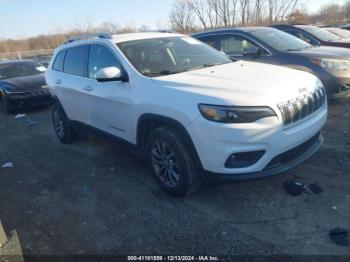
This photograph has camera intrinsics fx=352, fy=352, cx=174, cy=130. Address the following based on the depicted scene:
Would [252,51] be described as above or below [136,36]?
below

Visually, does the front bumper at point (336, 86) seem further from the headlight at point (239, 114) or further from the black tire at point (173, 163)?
the black tire at point (173, 163)

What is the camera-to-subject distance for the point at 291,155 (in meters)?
3.51

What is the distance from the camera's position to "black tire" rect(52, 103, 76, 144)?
618cm

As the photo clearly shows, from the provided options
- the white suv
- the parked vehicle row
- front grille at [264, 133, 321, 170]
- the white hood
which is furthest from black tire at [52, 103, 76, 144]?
front grille at [264, 133, 321, 170]

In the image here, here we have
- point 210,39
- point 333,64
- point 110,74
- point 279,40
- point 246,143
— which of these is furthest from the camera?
point 210,39

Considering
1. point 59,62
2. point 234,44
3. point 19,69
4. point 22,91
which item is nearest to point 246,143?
point 59,62

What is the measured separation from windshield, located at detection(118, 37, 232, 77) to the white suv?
1 cm

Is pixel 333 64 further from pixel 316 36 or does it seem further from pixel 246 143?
pixel 246 143

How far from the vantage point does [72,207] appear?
4043 millimetres

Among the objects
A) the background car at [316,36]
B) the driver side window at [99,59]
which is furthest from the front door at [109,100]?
the background car at [316,36]

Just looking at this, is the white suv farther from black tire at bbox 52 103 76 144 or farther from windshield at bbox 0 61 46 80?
windshield at bbox 0 61 46 80

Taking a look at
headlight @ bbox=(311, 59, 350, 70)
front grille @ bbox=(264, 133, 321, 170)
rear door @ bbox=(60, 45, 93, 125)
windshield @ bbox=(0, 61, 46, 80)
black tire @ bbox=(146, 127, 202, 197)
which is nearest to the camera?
front grille @ bbox=(264, 133, 321, 170)

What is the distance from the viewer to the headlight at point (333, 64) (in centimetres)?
641

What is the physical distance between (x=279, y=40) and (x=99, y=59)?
4.24m
